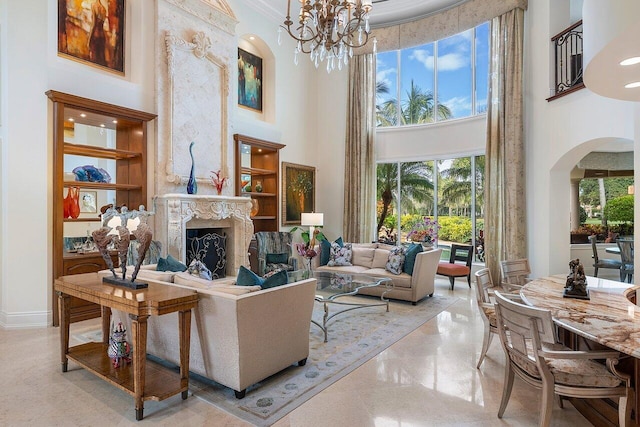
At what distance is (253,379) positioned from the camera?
2.84 meters

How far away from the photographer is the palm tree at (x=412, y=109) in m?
8.48

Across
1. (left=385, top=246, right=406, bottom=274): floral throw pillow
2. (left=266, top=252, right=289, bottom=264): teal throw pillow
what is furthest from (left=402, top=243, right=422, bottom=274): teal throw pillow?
(left=266, top=252, right=289, bottom=264): teal throw pillow

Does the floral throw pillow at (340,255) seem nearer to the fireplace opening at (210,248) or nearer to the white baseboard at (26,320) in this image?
Result: the fireplace opening at (210,248)

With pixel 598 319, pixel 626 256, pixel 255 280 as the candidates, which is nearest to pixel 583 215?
pixel 626 256

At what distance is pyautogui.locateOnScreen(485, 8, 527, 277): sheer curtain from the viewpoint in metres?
6.90

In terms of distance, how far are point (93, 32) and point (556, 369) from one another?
6.69 m

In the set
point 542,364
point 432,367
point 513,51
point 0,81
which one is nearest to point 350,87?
point 513,51

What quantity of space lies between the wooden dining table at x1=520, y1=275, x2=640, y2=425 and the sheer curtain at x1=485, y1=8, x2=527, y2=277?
363 cm

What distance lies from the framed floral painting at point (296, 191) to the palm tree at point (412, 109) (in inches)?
89.7

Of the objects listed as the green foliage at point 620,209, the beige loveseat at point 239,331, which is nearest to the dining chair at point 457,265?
the green foliage at point 620,209

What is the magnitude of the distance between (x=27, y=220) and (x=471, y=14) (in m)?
8.57

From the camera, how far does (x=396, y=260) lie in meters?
5.95

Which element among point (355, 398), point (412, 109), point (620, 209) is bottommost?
point (355, 398)

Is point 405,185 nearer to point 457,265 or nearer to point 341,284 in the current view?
point 457,265
